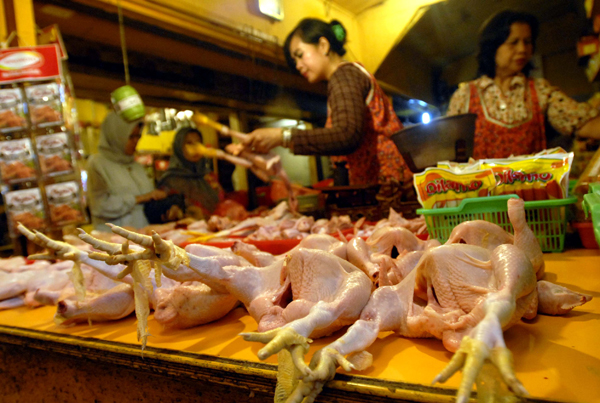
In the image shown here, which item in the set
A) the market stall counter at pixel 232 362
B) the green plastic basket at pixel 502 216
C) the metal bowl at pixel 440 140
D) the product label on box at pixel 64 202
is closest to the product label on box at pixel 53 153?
the product label on box at pixel 64 202

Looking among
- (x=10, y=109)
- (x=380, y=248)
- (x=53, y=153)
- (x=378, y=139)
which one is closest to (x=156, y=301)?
(x=380, y=248)

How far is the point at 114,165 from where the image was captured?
3.60 m

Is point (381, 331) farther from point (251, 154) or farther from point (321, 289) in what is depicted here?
point (251, 154)

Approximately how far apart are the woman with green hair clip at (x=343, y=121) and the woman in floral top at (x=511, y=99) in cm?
71

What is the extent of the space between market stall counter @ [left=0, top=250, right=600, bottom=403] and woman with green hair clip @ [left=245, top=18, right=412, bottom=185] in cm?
145

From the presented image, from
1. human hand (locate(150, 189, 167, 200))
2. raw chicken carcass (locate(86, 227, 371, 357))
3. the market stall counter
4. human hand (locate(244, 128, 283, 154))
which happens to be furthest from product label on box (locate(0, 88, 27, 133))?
raw chicken carcass (locate(86, 227, 371, 357))

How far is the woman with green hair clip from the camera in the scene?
2.53 meters

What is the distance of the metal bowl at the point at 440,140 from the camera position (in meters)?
1.88

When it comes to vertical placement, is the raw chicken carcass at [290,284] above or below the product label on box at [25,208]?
below

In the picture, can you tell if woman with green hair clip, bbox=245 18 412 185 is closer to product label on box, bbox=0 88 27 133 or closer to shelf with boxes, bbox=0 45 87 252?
shelf with boxes, bbox=0 45 87 252

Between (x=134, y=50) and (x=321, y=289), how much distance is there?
12.3 feet

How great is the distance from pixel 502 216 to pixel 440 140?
67cm

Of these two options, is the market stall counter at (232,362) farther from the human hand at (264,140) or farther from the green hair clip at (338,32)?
the green hair clip at (338,32)

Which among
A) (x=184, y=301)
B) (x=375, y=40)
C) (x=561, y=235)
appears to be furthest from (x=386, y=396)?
(x=375, y=40)
